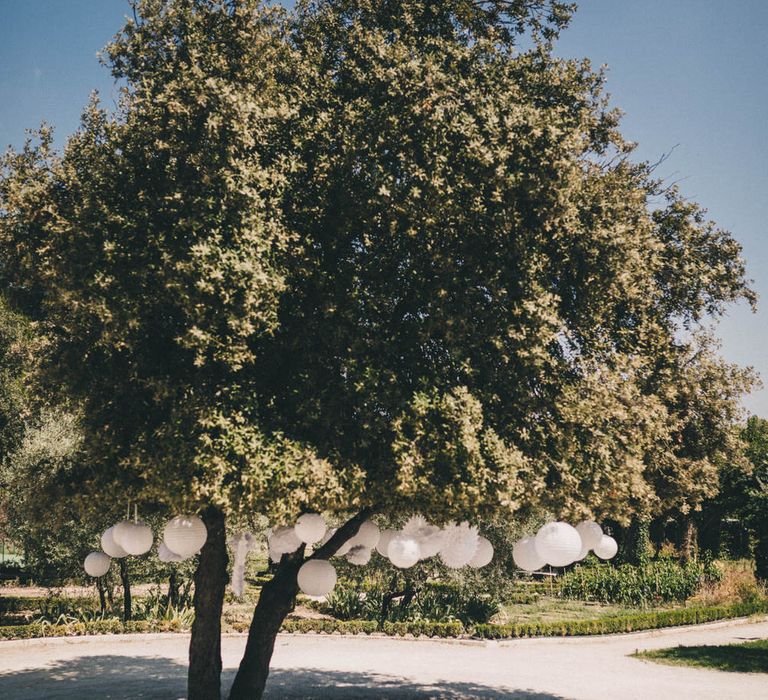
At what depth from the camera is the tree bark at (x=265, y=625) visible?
38.6 feet

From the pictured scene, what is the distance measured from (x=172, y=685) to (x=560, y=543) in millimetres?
11256

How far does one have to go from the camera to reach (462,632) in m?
23.6

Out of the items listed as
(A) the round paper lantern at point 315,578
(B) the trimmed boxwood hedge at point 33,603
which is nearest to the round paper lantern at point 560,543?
(A) the round paper lantern at point 315,578

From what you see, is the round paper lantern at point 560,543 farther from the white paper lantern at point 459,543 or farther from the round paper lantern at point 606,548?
the round paper lantern at point 606,548

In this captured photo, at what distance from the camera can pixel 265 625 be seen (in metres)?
11.9

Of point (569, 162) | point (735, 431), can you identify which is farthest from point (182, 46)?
point (735, 431)

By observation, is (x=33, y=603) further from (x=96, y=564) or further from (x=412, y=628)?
(x=96, y=564)

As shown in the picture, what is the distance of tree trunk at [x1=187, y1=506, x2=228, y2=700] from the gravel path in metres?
4.12

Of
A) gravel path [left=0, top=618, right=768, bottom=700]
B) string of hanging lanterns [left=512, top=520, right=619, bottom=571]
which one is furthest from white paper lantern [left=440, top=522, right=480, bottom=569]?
gravel path [left=0, top=618, right=768, bottom=700]

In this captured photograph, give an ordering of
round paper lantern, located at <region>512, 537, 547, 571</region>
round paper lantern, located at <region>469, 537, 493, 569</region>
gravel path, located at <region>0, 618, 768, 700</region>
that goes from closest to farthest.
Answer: round paper lantern, located at <region>512, 537, 547, 571</region> → round paper lantern, located at <region>469, 537, 493, 569</region> → gravel path, located at <region>0, 618, 768, 700</region>

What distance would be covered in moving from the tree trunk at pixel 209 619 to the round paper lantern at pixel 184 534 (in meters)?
1.10

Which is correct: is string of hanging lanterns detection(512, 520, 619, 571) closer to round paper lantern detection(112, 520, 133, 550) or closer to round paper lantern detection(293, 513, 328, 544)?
round paper lantern detection(293, 513, 328, 544)

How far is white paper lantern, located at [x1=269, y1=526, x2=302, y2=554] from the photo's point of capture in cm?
1093

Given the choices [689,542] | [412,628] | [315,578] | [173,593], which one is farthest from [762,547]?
[173,593]
